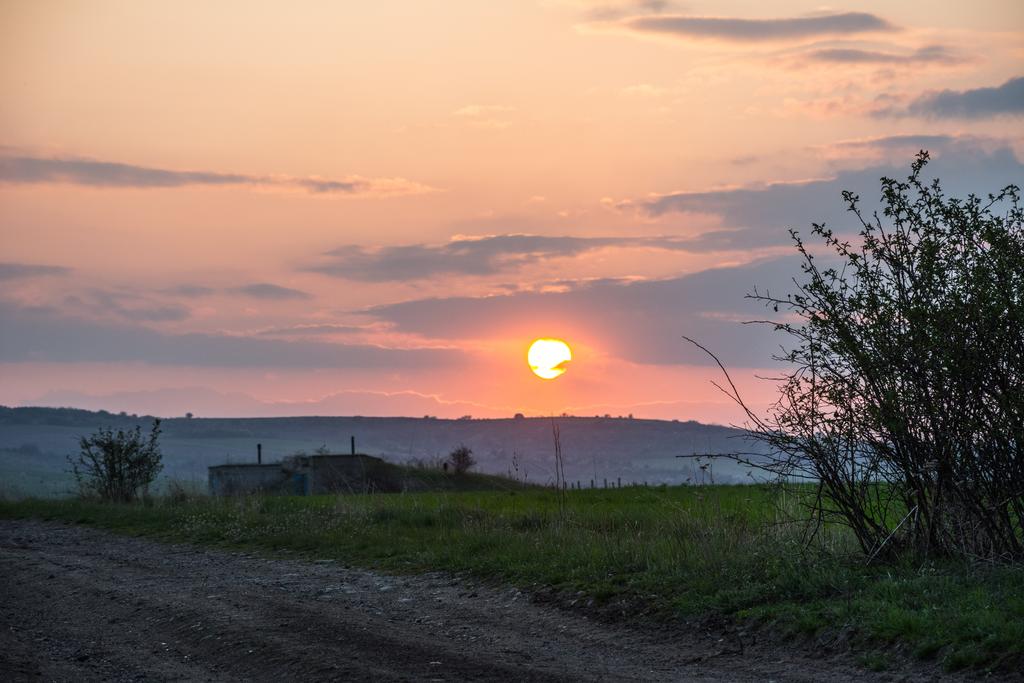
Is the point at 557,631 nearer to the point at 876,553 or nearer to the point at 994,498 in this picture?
the point at 876,553

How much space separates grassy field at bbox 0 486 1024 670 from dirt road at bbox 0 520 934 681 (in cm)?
58

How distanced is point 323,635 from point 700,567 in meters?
4.63

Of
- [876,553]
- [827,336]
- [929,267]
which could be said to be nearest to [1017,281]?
[929,267]

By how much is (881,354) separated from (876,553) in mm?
2351

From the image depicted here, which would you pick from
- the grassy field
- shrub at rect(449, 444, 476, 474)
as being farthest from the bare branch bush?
shrub at rect(449, 444, 476, 474)

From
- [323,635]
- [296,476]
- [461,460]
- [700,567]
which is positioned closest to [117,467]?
[296,476]

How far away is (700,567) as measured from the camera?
13.2 metres

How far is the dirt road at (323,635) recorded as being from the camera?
9859 millimetres

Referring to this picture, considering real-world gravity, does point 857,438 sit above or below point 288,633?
above

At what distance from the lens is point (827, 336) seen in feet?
44.7

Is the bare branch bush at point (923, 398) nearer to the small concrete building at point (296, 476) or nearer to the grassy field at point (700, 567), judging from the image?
the grassy field at point (700, 567)

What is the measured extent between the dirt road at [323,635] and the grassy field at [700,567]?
58 cm

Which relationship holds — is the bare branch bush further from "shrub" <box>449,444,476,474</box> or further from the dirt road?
"shrub" <box>449,444,476,474</box>

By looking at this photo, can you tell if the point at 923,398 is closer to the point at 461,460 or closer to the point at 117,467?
the point at 117,467
